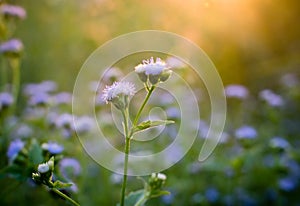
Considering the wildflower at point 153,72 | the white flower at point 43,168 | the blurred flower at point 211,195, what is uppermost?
the blurred flower at point 211,195

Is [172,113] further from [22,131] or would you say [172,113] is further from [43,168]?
[43,168]

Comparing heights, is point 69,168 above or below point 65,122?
below

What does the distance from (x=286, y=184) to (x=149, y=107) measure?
904 mm

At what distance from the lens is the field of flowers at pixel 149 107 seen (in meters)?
1.79

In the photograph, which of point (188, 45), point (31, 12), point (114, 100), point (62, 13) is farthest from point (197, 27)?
point (114, 100)

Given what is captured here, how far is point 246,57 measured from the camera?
509 centimetres

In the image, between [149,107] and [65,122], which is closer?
Result: [65,122]

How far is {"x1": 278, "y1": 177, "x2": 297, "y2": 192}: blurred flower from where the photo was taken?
2.77m

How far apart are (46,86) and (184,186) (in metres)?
1.05

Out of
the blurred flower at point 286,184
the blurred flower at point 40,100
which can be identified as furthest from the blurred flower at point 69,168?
the blurred flower at point 286,184

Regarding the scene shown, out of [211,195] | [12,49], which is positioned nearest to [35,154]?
[12,49]

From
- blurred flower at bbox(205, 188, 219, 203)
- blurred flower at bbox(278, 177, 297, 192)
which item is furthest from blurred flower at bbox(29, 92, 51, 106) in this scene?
blurred flower at bbox(278, 177, 297, 192)

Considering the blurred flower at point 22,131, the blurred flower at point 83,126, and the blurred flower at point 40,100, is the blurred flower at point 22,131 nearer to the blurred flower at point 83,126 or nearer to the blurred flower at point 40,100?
the blurred flower at point 40,100

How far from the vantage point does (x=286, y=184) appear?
9.14ft
